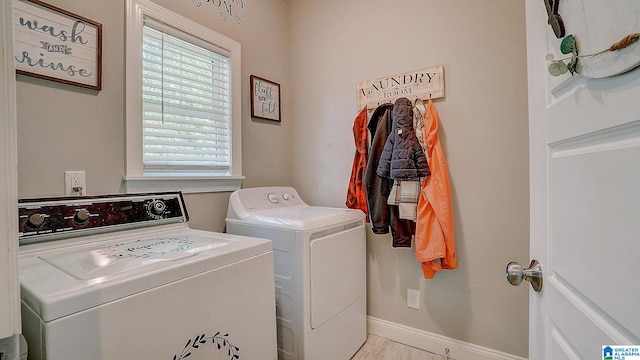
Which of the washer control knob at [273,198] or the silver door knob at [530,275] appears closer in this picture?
A: the silver door knob at [530,275]

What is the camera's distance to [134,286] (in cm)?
74

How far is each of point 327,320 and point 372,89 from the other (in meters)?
1.54

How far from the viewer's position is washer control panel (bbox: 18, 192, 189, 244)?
100cm

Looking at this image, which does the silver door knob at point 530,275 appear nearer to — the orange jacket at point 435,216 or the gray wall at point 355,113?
the orange jacket at point 435,216

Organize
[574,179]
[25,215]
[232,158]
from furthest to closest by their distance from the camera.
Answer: [232,158] → [25,215] → [574,179]

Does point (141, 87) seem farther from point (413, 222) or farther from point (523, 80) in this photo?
point (523, 80)

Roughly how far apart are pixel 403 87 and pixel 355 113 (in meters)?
0.38

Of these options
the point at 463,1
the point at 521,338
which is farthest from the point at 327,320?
the point at 463,1

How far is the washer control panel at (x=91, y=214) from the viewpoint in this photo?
1001mm

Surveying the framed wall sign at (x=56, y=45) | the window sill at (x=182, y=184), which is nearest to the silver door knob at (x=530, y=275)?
the window sill at (x=182, y=184)

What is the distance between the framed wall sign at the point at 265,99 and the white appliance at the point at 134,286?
1002mm

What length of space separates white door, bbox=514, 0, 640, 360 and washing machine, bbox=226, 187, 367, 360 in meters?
0.92

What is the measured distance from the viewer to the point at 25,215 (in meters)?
0.99

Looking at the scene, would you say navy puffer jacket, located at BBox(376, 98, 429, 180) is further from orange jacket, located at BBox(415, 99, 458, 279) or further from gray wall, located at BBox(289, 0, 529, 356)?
gray wall, located at BBox(289, 0, 529, 356)
